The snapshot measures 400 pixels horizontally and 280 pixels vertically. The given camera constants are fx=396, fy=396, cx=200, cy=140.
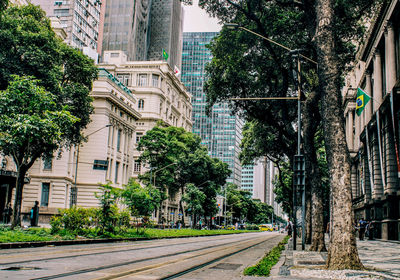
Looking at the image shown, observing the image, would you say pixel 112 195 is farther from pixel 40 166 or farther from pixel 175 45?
pixel 175 45

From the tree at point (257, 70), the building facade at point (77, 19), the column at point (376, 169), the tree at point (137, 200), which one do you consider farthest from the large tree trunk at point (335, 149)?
the building facade at point (77, 19)

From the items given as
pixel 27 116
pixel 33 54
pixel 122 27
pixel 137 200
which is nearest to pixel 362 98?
pixel 137 200

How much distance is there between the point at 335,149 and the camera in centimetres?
965

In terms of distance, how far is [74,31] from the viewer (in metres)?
69.4

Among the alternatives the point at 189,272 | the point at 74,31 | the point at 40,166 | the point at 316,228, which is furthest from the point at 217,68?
the point at 74,31

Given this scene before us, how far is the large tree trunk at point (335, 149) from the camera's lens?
8914 millimetres

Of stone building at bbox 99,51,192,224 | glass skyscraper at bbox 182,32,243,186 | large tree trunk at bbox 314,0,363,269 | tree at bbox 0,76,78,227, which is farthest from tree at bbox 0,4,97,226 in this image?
glass skyscraper at bbox 182,32,243,186

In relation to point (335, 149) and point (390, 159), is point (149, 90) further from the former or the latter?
point (335, 149)

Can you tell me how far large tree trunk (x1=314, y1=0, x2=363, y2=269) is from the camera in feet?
29.2

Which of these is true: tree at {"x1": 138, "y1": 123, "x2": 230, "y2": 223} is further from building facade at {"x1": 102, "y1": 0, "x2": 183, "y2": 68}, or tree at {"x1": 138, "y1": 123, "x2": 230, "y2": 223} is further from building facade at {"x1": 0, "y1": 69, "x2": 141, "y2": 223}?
building facade at {"x1": 102, "y1": 0, "x2": 183, "y2": 68}

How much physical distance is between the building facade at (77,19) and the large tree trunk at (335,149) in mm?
58623

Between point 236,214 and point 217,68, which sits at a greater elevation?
point 217,68

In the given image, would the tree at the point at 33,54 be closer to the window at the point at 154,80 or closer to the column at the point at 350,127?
the column at the point at 350,127

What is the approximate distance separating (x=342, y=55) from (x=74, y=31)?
191ft
